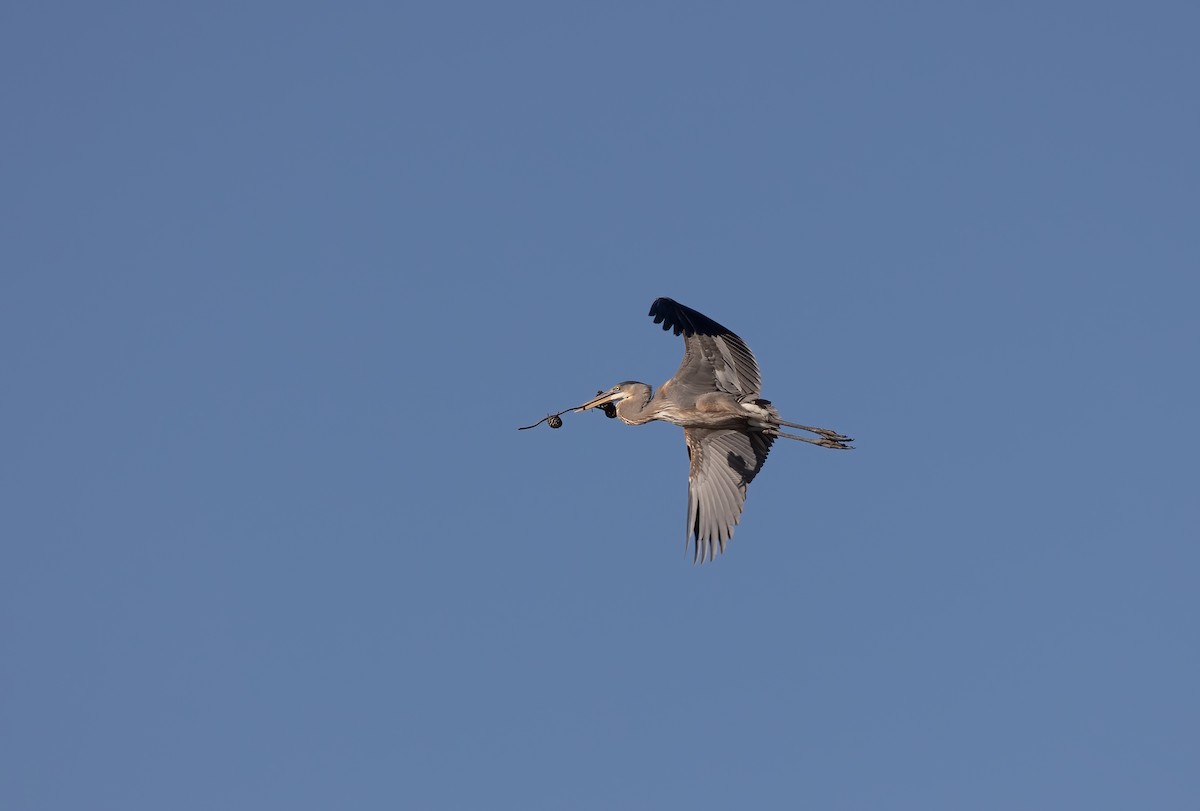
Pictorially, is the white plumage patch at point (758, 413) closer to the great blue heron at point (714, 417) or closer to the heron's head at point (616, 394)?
the great blue heron at point (714, 417)

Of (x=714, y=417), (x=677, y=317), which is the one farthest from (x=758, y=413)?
(x=677, y=317)

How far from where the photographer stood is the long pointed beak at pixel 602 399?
2030 centimetres

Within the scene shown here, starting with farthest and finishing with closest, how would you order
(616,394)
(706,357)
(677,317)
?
(616,394), (706,357), (677,317)

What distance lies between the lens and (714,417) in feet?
61.0

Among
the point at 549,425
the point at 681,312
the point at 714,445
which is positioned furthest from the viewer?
the point at 549,425

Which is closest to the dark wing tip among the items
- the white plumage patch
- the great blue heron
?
the great blue heron

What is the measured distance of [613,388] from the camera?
66.8 ft

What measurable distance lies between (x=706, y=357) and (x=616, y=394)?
2.21 metres

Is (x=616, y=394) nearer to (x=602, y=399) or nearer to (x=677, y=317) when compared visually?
(x=602, y=399)

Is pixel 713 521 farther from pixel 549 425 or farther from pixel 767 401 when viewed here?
pixel 549 425

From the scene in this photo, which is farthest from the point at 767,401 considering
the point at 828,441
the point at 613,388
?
the point at 613,388

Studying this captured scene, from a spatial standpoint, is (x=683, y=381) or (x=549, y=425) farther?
(x=549, y=425)

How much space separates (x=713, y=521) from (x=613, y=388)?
8.89 ft

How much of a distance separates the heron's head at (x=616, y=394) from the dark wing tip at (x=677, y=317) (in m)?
2.05
